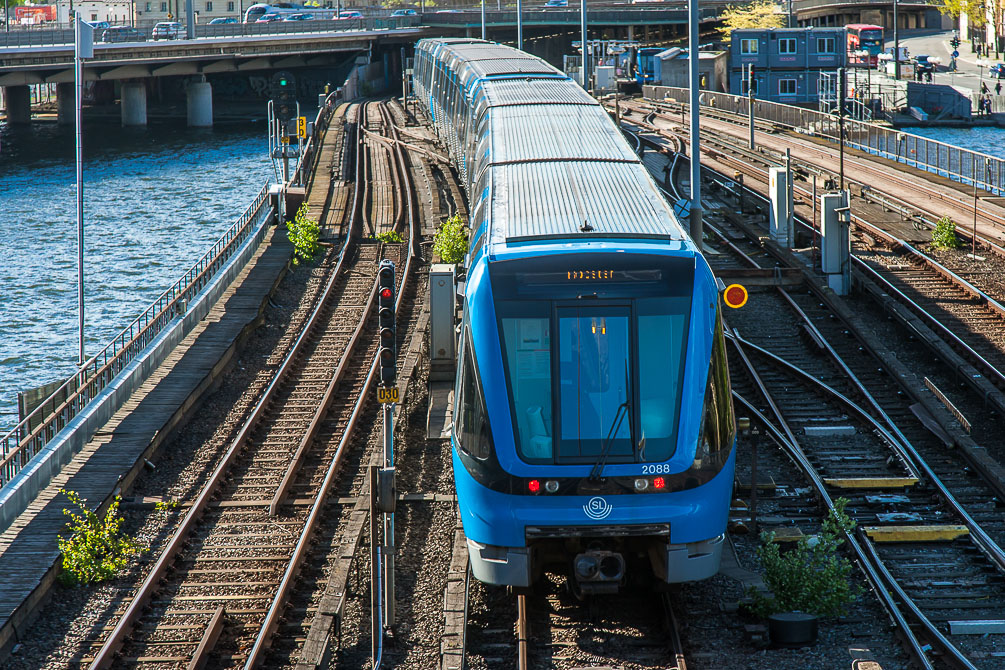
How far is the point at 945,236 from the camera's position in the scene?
88.1 ft

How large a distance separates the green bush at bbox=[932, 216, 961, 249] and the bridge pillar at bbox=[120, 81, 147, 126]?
63.2m

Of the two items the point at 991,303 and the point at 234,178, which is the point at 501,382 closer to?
the point at 991,303

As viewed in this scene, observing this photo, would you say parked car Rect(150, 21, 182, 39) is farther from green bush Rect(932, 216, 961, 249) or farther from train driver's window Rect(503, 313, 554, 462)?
train driver's window Rect(503, 313, 554, 462)

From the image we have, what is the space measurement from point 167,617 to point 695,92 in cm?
1254

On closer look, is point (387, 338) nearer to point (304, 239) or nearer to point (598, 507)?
point (598, 507)

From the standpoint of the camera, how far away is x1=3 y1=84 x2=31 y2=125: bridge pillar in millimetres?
77438

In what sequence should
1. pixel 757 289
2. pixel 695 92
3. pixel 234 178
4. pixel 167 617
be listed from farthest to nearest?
1. pixel 234 178
2. pixel 757 289
3. pixel 695 92
4. pixel 167 617

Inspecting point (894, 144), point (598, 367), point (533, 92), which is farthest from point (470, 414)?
point (894, 144)

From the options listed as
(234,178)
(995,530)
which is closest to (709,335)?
(995,530)

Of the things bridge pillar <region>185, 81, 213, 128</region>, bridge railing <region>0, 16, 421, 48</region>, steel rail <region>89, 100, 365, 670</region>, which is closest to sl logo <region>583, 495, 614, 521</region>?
steel rail <region>89, 100, 365, 670</region>

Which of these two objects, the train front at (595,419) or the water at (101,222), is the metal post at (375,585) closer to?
the train front at (595,419)

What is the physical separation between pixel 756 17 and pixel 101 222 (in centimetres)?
5983

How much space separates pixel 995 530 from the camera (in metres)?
13.3

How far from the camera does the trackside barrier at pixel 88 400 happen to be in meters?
15.2
